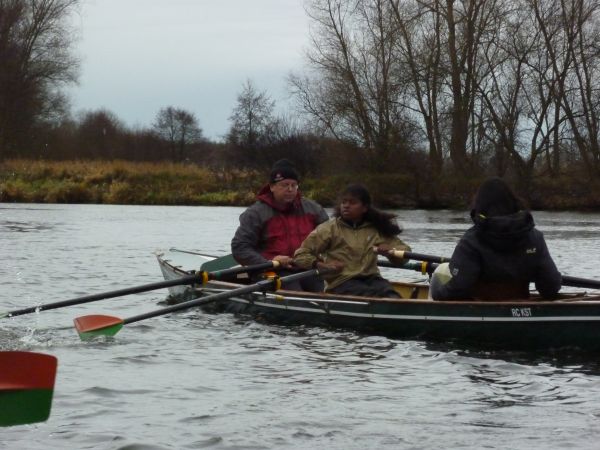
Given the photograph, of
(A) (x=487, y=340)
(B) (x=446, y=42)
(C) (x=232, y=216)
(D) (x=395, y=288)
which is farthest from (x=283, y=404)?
(B) (x=446, y=42)

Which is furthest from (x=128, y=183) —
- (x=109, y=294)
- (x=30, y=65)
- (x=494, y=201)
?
(x=494, y=201)

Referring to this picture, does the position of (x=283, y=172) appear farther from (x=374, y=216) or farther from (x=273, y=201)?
(x=374, y=216)

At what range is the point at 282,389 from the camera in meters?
7.37

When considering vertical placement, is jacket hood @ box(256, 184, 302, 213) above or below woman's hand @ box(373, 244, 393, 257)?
above

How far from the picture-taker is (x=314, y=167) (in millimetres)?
42031

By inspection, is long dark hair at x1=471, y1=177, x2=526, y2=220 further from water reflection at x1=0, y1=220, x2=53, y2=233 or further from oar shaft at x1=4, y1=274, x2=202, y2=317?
water reflection at x1=0, y1=220, x2=53, y2=233

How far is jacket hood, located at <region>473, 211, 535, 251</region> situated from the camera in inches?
314

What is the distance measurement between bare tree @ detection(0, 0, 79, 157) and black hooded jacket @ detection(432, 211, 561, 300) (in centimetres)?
3890

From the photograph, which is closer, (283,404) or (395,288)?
(283,404)

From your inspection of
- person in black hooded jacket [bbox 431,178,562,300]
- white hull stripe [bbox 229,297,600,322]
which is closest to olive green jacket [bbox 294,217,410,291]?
white hull stripe [bbox 229,297,600,322]

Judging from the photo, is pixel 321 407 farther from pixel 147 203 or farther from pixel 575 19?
pixel 147 203

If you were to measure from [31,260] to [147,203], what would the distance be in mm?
25614

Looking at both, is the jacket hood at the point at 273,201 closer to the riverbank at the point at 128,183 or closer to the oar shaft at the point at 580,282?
the oar shaft at the point at 580,282

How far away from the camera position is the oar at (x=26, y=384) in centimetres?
555
